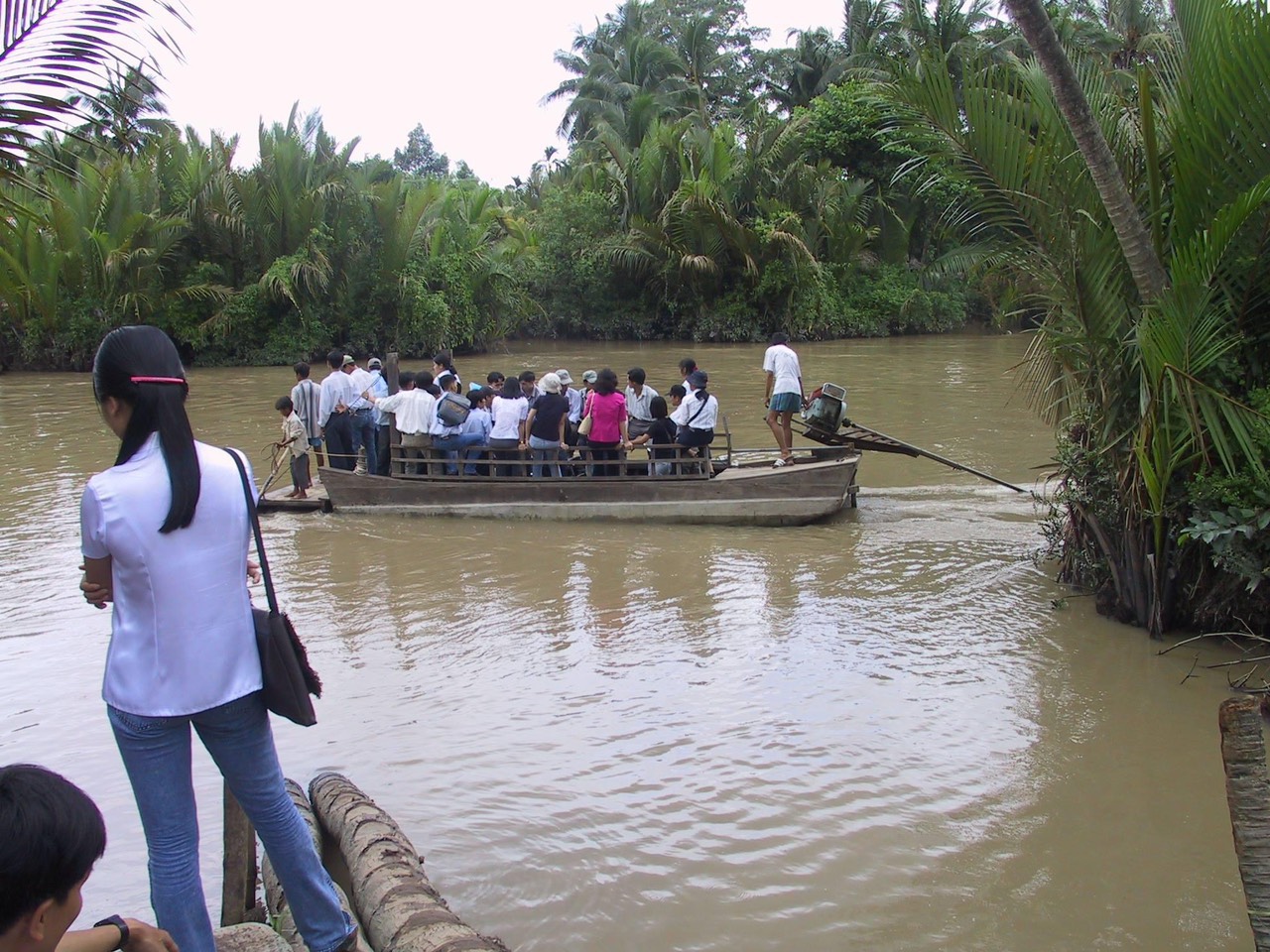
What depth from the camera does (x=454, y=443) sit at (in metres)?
11.6

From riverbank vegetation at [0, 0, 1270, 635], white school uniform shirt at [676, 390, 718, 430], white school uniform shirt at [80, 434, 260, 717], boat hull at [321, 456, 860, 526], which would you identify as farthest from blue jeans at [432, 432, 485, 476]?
white school uniform shirt at [80, 434, 260, 717]

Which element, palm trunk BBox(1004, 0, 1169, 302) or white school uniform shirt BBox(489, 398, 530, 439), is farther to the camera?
white school uniform shirt BBox(489, 398, 530, 439)

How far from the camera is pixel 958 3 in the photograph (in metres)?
32.6

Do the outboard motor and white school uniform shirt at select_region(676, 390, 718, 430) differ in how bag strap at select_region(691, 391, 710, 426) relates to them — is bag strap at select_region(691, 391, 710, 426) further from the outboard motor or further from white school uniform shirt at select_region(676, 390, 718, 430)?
the outboard motor

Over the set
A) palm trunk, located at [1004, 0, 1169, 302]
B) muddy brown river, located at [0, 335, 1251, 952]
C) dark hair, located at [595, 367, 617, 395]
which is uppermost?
palm trunk, located at [1004, 0, 1169, 302]

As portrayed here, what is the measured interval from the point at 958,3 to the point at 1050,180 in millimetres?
28863

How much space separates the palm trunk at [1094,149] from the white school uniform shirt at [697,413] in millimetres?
4718

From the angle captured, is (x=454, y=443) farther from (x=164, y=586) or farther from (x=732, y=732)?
(x=164, y=586)

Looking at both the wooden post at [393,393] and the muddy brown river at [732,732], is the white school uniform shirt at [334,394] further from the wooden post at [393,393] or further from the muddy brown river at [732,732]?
the muddy brown river at [732,732]

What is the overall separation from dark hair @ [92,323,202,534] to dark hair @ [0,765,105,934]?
90cm

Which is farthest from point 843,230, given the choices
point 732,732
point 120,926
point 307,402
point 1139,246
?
point 120,926

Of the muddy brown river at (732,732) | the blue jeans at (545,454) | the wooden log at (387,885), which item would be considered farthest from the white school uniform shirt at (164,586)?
the blue jeans at (545,454)

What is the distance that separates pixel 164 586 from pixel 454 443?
8.82 m

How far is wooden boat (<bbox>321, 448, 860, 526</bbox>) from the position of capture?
10.6m
